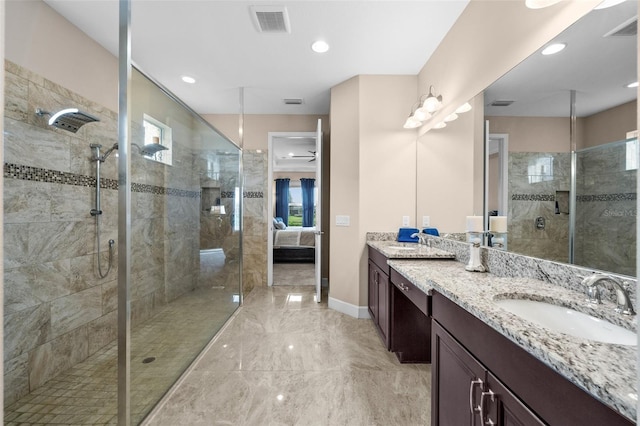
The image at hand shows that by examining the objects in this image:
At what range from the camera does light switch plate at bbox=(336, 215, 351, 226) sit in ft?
10.0

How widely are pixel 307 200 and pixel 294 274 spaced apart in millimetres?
4579

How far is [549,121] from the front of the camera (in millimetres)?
1236

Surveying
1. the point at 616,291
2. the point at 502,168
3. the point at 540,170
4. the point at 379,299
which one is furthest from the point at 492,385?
the point at 379,299

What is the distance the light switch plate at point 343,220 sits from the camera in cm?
305

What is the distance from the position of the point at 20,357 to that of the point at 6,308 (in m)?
0.34

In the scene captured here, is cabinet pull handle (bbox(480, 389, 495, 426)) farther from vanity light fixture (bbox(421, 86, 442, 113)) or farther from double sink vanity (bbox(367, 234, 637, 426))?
vanity light fixture (bbox(421, 86, 442, 113))

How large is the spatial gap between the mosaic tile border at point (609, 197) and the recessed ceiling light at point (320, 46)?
7.35 feet

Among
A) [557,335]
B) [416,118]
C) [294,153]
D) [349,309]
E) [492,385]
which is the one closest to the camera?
[557,335]

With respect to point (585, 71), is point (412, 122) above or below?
above

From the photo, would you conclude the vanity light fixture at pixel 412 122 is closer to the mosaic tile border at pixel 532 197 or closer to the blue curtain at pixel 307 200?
the mosaic tile border at pixel 532 197

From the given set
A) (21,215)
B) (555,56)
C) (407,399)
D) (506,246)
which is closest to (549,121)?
(555,56)

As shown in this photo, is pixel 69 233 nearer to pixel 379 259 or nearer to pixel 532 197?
pixel 379 259

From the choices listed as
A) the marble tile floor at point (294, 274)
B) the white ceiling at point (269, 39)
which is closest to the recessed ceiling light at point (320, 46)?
the white ceiling at point (269, 39)

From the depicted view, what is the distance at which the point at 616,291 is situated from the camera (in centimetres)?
89
